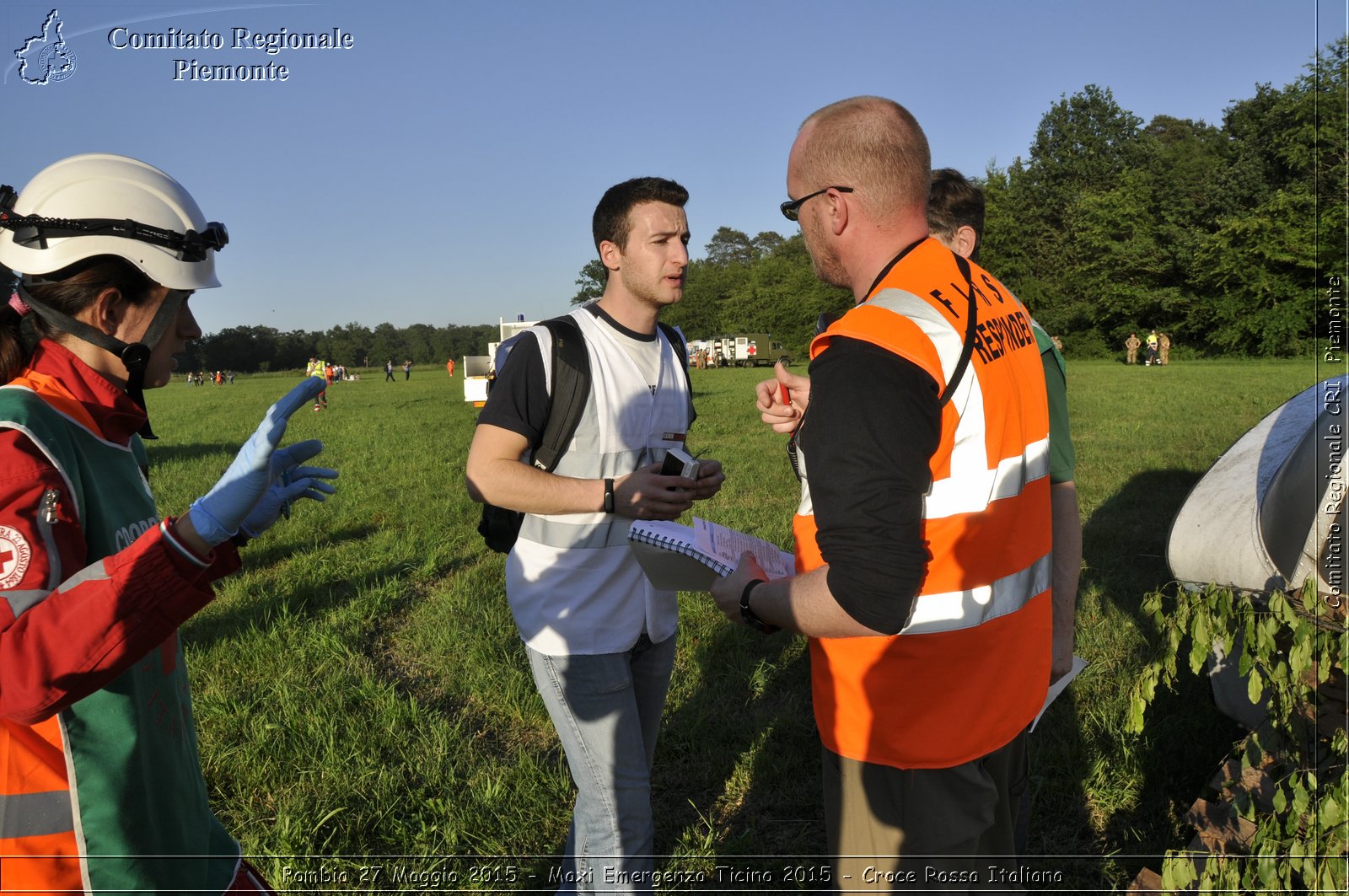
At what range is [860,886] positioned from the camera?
7.10 feet

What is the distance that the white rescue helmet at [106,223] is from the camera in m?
1.89

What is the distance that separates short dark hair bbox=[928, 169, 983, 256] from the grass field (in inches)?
111

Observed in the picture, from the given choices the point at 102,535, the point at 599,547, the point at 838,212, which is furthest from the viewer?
the point at 599,547

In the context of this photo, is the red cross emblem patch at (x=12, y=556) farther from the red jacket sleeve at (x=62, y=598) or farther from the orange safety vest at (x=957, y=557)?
the orange safety vest at (x=957, y=557)

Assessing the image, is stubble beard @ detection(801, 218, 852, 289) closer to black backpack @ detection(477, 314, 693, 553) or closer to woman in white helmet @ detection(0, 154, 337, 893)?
black backpack @ detection(477, 314, 693, 553)

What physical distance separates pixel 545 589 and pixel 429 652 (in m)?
3.57

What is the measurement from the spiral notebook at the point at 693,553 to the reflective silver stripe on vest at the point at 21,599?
133cm

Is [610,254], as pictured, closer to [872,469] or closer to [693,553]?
[693,553]

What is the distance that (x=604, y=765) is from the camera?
9.46 feet

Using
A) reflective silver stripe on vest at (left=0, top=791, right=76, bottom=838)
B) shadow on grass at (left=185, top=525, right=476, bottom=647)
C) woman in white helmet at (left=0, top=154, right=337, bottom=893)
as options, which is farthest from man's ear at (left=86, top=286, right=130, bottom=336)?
shadow on grass at (left=185, top=525, right=476, bottom=647)

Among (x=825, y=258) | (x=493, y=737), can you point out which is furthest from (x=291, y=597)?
(x=825, y=258)

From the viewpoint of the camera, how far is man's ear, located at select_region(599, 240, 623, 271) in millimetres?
3363

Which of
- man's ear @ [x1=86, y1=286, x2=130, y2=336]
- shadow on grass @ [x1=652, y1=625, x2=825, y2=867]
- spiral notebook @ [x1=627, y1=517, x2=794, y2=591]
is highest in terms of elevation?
man's ear @ [x1=86, y1=286, x2=130, y2=336]

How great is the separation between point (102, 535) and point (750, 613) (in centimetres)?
150
